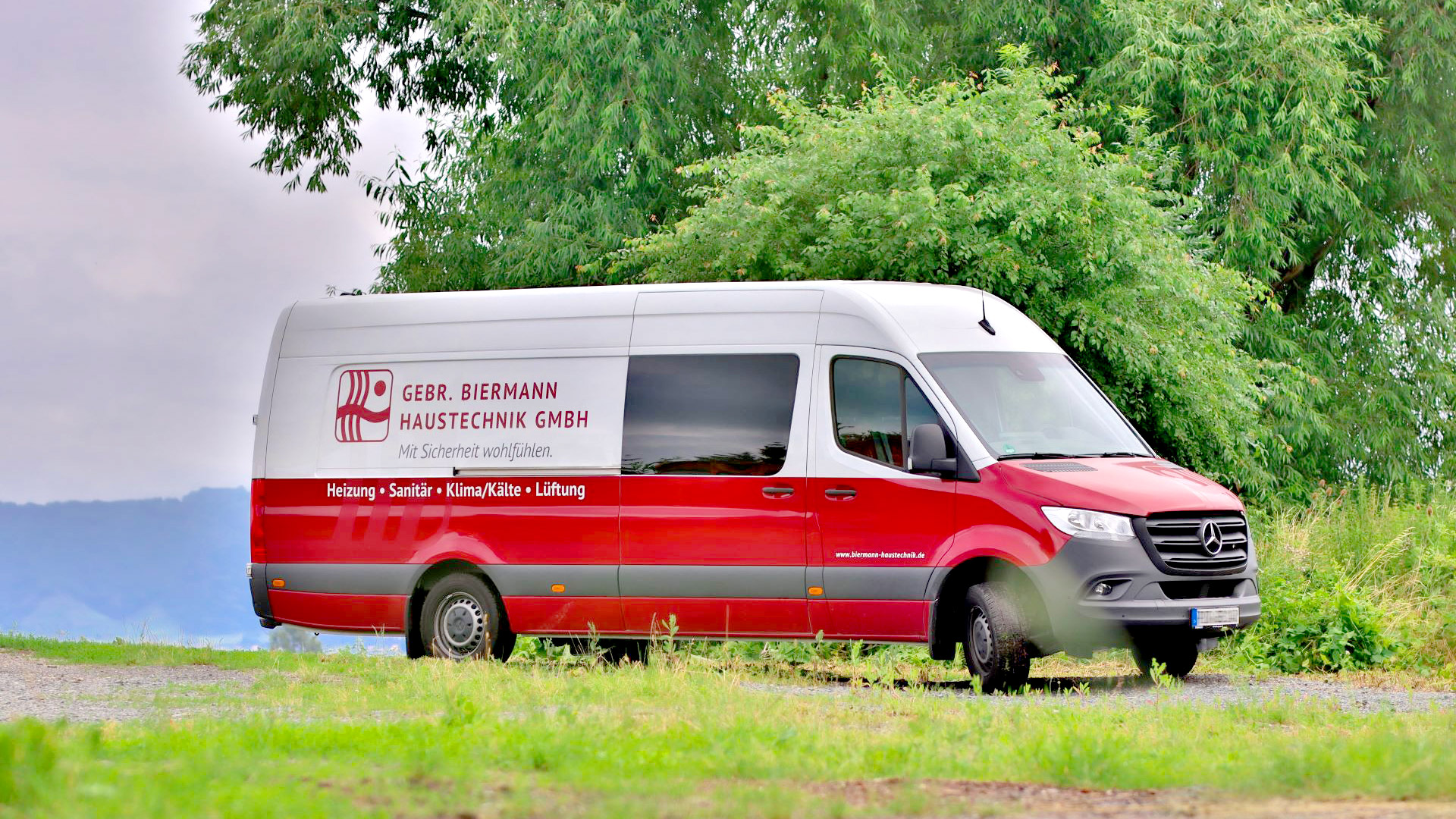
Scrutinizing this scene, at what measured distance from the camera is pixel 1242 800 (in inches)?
259

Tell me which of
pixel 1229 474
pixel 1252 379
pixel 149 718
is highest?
pixel 1252 379

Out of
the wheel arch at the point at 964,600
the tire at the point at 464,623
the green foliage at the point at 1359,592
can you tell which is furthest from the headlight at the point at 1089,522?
the tire at the point at 464,623

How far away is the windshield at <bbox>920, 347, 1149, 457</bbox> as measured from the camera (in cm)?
1136

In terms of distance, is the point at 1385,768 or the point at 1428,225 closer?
the point at 1385,768

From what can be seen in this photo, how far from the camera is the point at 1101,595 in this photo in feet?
35.0

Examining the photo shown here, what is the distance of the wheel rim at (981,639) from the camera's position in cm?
1089

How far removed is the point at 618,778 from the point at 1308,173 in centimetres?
2167

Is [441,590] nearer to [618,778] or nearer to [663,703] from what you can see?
[663,703]

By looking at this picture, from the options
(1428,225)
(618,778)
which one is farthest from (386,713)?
(1428,225)

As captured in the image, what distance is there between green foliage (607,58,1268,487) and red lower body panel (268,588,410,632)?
19.7 feet

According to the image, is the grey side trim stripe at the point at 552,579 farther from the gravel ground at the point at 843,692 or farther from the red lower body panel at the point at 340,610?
the gravel ground at the point at 843,692

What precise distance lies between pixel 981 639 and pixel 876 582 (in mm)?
817

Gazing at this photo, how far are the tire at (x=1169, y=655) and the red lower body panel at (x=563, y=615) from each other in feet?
12.4

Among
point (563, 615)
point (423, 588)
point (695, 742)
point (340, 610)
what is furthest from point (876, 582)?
point (340, 610)
